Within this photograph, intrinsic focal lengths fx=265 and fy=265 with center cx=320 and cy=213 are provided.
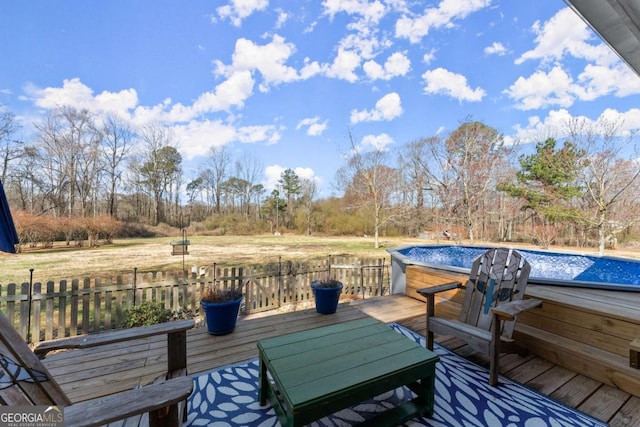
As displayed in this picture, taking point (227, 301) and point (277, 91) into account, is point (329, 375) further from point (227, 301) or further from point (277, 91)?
point (277, 91)

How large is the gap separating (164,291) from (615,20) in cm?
517

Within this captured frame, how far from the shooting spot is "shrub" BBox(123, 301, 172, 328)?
320 cm

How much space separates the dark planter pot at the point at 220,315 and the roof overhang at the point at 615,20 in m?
3.53

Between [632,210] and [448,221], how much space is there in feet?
18.7

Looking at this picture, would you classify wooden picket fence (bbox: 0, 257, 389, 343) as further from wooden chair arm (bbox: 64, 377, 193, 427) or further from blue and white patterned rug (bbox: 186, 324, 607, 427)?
wooden chair arm (bbox: 64, 377, 193, 427)

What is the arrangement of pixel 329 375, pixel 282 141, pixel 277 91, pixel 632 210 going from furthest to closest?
pixel 282 141
pixel 277 91
pixel 632 210
pixel 329 375

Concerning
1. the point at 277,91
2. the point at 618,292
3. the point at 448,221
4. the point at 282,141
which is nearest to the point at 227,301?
the point at 618,292

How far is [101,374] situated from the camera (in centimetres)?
205

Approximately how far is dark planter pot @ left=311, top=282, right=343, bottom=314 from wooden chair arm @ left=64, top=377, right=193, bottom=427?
2324 millimetres

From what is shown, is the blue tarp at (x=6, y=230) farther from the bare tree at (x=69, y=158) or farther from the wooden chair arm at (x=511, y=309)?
the bare tree at (x=69, y=158)

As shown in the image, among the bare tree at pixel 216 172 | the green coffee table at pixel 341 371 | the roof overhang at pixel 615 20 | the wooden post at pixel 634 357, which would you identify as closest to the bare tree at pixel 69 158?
the bare tree at pixel 216 172

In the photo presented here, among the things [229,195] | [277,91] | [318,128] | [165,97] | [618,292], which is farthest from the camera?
[229,195]

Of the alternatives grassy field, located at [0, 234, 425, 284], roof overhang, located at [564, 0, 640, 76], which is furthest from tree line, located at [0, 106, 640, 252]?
roof overhang, located at [564, 0, 640, 76]

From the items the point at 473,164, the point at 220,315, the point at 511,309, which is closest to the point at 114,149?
the point at 220,315
